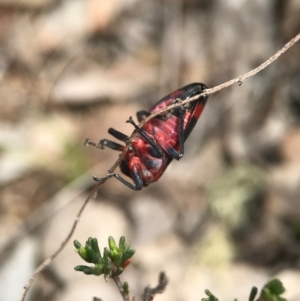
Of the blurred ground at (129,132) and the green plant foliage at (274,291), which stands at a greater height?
the blurred ground at (129,132)

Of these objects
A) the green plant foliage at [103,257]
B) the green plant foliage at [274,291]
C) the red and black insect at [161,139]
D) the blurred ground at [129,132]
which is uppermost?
the blurred ground at [129,132]

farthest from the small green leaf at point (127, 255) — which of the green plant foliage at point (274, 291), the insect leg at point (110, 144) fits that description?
the insect leg at point (110, 144)

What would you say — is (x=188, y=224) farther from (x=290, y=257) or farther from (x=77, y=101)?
(x=77, y=101)

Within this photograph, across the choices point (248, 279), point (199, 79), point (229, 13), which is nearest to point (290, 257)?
point (248, 279)

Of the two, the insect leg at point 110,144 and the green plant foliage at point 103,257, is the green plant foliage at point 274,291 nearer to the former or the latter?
the green plant foliage at point 103,257

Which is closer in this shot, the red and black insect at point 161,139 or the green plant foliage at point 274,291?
the green plant foliage at point 274,291

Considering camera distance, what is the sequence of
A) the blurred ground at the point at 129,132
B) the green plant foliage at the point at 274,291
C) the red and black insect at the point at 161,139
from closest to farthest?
the green plant foliage at the point at 274,291, the red and black insect at the point at 161,139, the blurred ground at the point at 129,132
